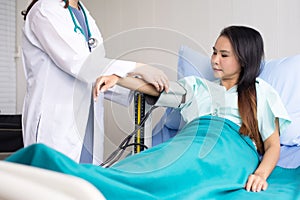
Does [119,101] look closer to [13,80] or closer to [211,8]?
[211,8]

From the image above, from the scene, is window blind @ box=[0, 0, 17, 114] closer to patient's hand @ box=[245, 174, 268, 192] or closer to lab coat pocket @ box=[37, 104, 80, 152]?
lab coat pocket @ box=[37, 104, 80, 152]

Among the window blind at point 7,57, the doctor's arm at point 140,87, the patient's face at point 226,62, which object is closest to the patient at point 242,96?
the patient's face at point 226,62

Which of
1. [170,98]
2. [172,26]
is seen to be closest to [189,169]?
[170,98]

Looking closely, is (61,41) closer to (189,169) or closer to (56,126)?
(56,126)

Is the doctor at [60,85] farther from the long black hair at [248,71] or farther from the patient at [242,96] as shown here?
the long black hair at [248,71]

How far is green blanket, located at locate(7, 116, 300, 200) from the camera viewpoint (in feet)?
2.01

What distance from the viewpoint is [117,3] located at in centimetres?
256

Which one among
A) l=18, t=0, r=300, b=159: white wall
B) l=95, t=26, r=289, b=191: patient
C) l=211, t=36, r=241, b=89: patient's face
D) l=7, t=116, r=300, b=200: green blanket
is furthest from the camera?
l=211, t=36, r=241, b=89: patient's face

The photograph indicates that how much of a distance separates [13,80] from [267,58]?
5.99 feet

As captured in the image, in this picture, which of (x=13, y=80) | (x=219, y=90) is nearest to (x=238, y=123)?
(x=219, y=90)

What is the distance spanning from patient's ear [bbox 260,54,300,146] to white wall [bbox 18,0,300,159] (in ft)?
1.03

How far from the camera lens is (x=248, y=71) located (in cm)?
146

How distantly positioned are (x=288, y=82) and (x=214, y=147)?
0.61m

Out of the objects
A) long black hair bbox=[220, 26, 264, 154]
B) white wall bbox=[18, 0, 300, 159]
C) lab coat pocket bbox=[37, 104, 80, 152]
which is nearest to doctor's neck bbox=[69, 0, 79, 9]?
white wall bbox=[18, 0, 300, 159]
